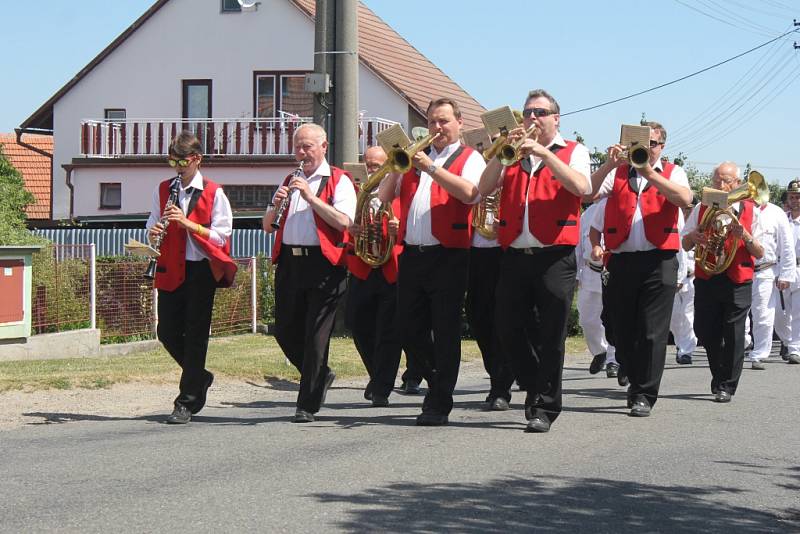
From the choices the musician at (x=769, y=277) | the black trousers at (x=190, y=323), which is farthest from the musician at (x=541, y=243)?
the musician at (x=769, y=277)

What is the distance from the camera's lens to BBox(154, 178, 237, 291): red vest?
9836mm

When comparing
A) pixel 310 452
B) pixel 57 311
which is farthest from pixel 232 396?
pixel 57 311

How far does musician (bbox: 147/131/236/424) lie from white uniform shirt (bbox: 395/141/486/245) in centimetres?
136

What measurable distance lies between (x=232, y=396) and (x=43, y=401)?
170 centimetres

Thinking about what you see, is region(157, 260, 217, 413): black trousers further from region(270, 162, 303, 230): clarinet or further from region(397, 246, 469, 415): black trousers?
region(397, 246, 469, 415): black trousers

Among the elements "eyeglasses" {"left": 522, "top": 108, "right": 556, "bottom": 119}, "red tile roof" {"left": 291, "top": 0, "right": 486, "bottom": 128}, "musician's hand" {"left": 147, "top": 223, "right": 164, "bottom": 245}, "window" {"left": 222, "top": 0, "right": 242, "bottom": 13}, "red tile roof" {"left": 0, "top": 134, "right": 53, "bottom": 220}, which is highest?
"window" {"left": 222, "top": 0, "right": 242, "bottom": 13}

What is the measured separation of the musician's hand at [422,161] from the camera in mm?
9055

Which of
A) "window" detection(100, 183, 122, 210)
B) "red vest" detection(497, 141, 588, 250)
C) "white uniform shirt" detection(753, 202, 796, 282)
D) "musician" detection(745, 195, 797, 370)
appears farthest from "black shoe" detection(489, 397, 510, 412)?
"window" detection(100, 183, 122, 210)

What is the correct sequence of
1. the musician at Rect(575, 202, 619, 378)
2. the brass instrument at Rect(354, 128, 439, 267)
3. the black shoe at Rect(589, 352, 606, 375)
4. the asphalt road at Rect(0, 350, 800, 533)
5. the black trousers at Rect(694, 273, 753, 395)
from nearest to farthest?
the asphalt road at Rect(0, 350, 800, 533)
the brass instrument at Rect(354, 128, 439, 267)
the black trousers at Rect(694, 273, 753, 395)
the musician at Rect(575, 202, 619, 378)
the black shoe at Rect(589, 352, 606, 375)

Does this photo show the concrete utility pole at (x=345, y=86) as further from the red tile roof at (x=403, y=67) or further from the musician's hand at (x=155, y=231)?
the red tile roof at (x=403, y=67)

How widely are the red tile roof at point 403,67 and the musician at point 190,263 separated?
27.4 meters

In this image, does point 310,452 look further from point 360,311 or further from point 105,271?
point 105,271

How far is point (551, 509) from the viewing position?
665 centimetres

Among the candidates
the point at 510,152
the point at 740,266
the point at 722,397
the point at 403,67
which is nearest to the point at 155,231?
the point at 510,152
